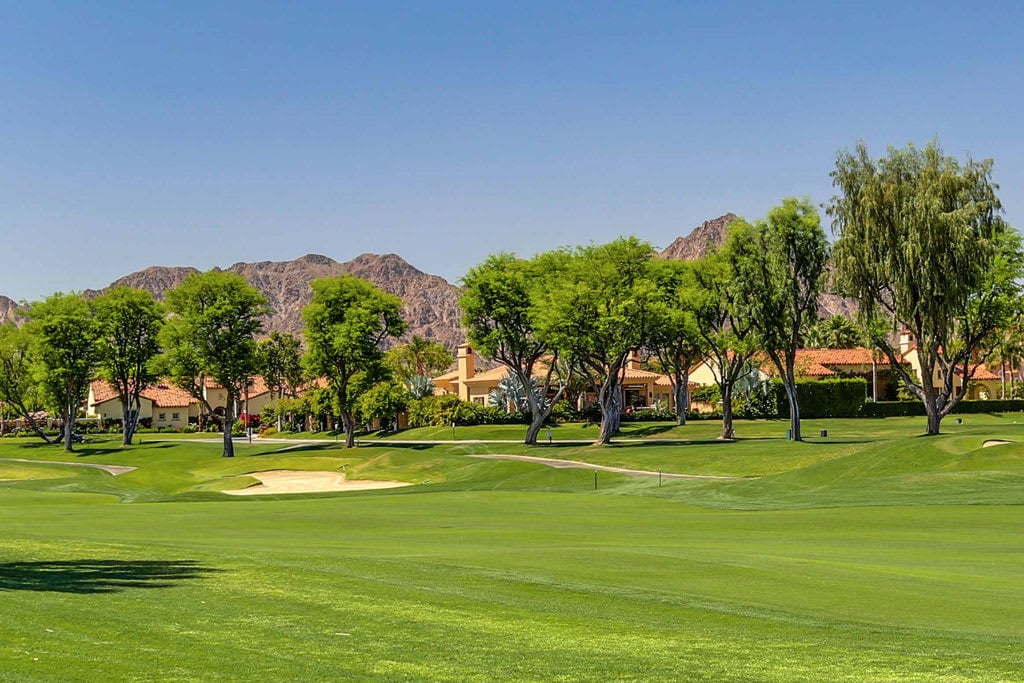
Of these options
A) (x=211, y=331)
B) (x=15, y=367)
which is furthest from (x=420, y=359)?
(x=211, y=331)

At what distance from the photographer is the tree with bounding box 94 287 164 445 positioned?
95875 mm

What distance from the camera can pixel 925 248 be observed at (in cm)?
5738

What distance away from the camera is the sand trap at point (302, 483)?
53344 mm

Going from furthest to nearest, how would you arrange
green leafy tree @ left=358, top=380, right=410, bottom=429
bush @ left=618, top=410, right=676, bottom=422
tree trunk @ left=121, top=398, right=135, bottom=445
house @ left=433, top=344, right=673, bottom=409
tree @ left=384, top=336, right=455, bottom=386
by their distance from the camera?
1. tree @ left=384, top=336, right=455, bottom=386
2. house @ left=433, top=344, right=673, bottom=409
3. bush @ left=618, top=410, right=676, bottom=422
4. green leafy tree @ left=358, top=380, right=410, bottom=429
5. tree trunk @ left=121, top=398, right=135, bottom=445

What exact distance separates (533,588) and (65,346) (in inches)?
3517

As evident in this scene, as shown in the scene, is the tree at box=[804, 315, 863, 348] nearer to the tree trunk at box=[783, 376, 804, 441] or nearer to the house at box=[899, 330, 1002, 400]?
the house at box=[899, 330, 1002, 400]

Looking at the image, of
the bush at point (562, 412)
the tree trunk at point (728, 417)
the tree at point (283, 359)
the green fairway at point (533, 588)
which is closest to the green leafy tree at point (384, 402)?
the bush at point (562, 412)

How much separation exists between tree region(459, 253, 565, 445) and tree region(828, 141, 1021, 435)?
74.7 ft

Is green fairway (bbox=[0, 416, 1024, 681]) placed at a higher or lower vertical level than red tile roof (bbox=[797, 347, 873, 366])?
lower

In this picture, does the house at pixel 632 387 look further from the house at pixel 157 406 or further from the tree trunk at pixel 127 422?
the tree trunk at pixel 127 422

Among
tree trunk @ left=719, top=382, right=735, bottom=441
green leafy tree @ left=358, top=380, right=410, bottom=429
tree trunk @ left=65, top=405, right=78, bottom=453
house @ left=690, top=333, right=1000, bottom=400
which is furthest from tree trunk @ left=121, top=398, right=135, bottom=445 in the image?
house @ left=690, top=333, right=1000, bottom=400

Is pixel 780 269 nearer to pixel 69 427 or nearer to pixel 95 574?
pixel 95 574

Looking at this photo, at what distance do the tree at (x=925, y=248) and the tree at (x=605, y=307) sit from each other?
46.8 ft

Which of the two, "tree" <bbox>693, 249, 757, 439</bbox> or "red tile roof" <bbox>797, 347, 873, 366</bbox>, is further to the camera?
"red tile roof" <bbox>797, 347, 873, 366</bbox>
